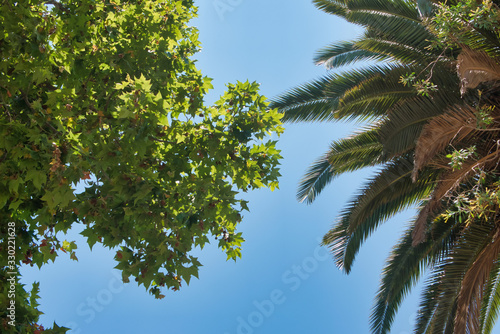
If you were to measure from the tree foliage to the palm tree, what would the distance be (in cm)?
262

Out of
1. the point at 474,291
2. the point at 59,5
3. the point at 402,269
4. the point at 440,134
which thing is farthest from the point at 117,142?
the point at 402,269

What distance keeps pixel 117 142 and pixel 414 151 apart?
5477 millimetres

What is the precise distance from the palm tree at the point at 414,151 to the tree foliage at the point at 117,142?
2.62m

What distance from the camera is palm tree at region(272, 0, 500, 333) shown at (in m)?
6.50

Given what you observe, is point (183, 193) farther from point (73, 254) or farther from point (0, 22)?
point (0, 22)

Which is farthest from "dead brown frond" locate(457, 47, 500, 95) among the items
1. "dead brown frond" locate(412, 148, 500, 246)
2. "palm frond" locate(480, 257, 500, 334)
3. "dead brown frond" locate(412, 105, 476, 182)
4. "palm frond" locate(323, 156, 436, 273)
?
"palm frond" locate(480, 257, 500, 334)

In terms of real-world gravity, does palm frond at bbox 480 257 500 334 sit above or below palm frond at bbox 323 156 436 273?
below

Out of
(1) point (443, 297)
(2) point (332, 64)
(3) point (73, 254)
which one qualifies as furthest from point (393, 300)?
(3) point (73, 254)

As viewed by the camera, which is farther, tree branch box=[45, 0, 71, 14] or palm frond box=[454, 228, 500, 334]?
palm frond box=[454, 228, 500, 334]

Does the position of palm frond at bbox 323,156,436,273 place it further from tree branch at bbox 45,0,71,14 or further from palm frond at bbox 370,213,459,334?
tree branch at bbox 45,0,71,14

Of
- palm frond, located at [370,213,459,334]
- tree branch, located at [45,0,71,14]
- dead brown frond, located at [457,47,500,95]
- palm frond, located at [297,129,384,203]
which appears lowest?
palm frond, located at [370,213,459,334]

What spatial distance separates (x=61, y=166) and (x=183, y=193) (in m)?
1.49

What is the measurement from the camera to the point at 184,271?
5.49m

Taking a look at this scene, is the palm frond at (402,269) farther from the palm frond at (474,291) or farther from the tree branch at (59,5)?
the tree branch at (59,5)
